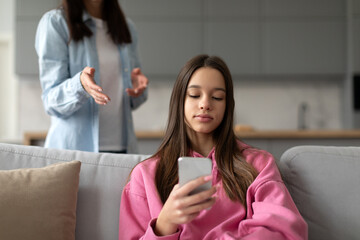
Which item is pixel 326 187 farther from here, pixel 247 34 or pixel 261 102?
pixel 261 102

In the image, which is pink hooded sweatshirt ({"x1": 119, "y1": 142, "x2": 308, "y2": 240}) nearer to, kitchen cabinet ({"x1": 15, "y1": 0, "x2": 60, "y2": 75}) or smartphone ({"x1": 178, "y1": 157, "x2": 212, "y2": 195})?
smartphone ({"x1": 178, "y1": 157, "x2": 212, "y2": 195})

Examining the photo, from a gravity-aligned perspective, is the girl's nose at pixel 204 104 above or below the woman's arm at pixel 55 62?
below

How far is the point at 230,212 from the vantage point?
4.52 ft

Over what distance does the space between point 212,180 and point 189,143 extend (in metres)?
0.18

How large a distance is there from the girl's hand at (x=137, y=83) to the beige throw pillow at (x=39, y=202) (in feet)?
1.66

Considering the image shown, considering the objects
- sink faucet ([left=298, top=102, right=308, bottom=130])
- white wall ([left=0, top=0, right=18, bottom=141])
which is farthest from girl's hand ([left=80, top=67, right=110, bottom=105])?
sink faucet ([left=298, top=102, right=308, bottom=130])

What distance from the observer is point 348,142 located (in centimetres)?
361

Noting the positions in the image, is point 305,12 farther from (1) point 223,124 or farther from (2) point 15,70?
(1) point 223,124

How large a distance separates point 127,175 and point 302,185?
610 mm

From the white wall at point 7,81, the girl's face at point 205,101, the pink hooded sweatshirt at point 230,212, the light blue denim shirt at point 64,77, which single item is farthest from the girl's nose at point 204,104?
the white wall at point 7,81

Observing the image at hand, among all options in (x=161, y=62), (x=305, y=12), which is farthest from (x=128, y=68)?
(x=305, y=12)

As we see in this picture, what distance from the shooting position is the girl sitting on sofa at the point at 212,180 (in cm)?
126

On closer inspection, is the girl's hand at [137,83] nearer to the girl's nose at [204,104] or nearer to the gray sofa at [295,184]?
the gray sofa at [295,184]

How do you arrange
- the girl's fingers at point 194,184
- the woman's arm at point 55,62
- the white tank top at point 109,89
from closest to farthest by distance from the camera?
the girl's fingers at point 194,184 < the woman's arm at point 55,62 < the white tank top at point 109,89
